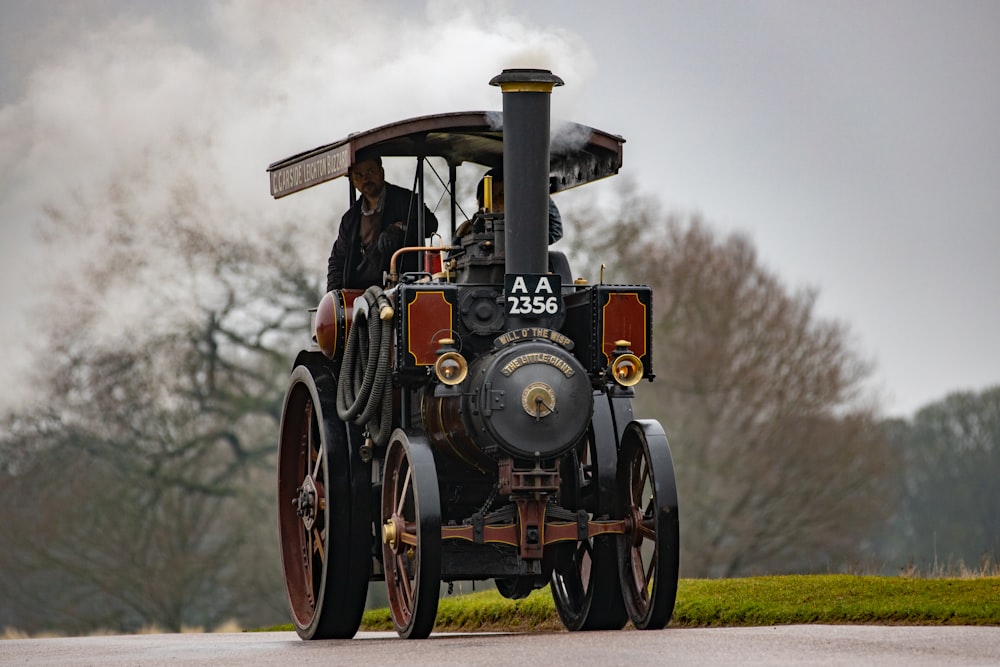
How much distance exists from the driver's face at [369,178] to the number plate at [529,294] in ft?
5.92

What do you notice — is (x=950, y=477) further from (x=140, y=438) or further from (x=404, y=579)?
(x=404, y=579)

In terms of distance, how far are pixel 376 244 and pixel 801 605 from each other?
3.27 meters

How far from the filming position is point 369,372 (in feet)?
29.7

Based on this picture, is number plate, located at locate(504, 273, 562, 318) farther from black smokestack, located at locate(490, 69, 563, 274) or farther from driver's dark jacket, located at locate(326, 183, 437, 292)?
driver's dark jacket, located at locate(326, 183, 437, 292)

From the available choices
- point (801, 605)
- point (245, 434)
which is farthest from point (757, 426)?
point (801, 605)

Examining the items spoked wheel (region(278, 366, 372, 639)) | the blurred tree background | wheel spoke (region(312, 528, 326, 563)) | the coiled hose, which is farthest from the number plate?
the blurred tree background

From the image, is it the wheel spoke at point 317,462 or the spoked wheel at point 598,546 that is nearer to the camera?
the spoked wheel at point 598,546

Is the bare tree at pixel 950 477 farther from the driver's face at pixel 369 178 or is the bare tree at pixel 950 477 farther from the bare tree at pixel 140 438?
the driver's face at pixel 369 178

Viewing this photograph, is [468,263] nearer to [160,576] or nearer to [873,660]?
[873,660]

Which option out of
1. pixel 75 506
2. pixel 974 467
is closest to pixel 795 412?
pixel 974 467

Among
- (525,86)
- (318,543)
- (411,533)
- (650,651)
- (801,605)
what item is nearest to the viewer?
(650,651)

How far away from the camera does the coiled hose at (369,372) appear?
8.95 metres

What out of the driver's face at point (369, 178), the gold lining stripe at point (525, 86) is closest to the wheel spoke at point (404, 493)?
the gold lining stripe at point (525, 86)

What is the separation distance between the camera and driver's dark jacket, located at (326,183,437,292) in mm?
10352
